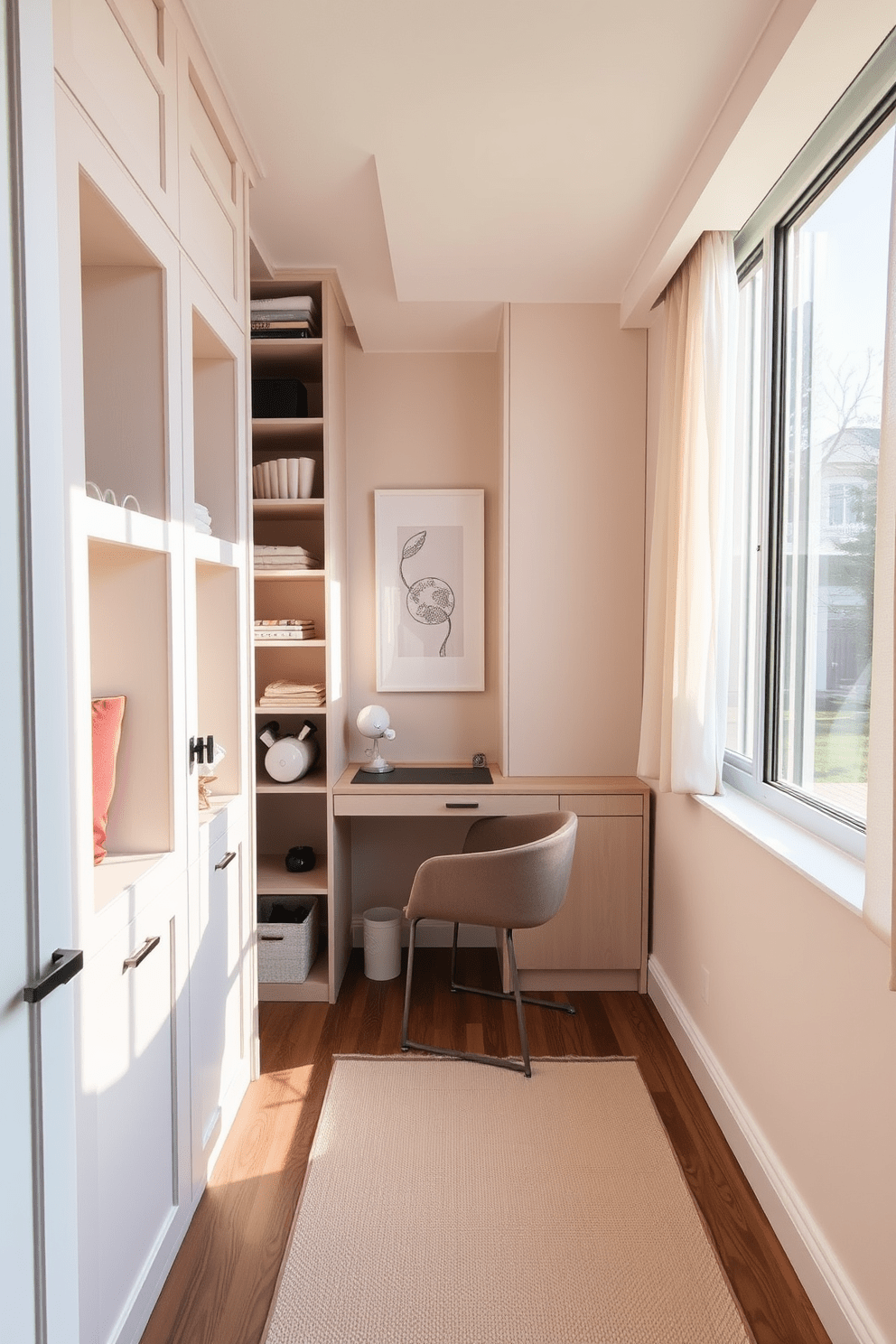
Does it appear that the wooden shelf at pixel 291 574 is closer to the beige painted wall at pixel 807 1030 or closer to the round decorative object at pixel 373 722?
the round decorative object at pixel 373 722

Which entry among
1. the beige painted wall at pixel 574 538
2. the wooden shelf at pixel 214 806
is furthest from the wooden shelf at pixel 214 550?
the beige painted wall at pixel 574 538

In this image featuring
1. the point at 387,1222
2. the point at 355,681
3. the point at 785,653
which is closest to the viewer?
the point at 387,1222

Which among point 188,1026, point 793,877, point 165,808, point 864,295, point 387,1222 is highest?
point 864,295

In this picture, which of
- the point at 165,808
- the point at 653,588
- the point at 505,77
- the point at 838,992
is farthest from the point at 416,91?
the point at 838,992

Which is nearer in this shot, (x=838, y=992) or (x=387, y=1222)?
(x=838, y=992)

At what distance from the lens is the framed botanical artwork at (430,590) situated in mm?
3445

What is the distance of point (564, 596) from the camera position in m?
3.11

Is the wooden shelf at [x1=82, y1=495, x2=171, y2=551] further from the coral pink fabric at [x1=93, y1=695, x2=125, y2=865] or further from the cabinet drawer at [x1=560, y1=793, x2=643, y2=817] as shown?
the cabinet drawer at [x1=560, y1=793, x2=643, y2=817]

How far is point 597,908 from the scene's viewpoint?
2.95 m

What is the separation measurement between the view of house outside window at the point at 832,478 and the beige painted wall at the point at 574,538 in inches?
37.5

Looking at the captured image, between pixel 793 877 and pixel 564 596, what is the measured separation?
1.58 meters

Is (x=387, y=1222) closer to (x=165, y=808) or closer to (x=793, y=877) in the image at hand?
(x=165, y=808)

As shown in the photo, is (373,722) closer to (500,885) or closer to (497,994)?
(500,885)

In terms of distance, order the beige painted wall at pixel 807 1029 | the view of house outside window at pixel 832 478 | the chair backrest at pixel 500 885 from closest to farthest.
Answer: the beige painted wall at pixel 807 1029 → the view of house outside window at pixel 832 478 → the chair backrest at pixel 500 885
